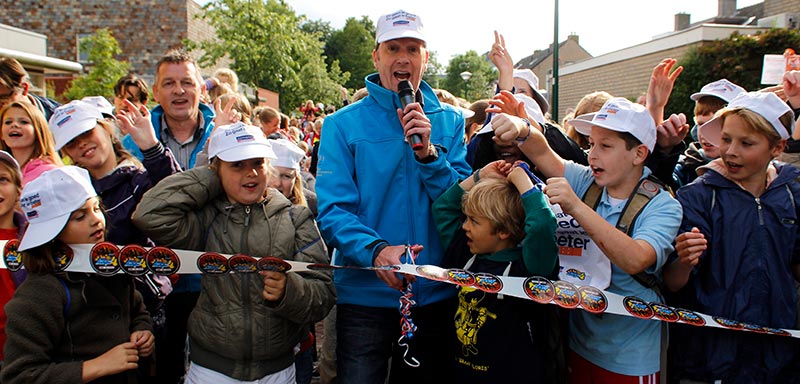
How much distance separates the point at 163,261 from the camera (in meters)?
2.75

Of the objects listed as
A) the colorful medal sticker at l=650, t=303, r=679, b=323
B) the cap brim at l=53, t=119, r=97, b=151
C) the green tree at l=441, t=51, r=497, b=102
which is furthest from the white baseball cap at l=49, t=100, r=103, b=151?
the green tree at l=441, t=51, r=497, b=102

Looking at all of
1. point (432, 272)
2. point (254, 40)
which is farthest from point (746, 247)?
point (254, 40)

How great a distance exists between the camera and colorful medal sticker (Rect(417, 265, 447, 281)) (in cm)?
262

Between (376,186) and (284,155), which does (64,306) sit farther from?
(284,155)

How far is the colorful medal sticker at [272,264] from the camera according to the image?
8.92 ft

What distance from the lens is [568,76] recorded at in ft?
127

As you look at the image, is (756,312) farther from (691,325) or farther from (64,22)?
(64,22)

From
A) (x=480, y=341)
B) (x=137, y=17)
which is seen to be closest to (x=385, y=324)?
(x=480, y=341)

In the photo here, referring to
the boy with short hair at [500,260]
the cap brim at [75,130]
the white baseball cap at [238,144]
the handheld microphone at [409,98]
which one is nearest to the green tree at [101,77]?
the cap brim at [75,130]

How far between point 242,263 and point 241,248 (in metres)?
0.15

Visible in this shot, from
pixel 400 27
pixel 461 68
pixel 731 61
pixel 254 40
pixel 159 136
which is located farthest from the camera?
pixel 461 68

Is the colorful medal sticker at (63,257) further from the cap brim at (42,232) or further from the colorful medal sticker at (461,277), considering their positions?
the colorful medal sticker at (461,277)

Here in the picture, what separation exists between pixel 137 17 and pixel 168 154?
36.6 m

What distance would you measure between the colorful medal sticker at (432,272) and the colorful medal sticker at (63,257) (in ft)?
5.42
